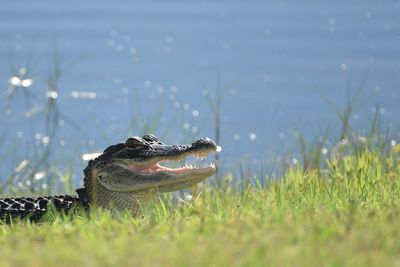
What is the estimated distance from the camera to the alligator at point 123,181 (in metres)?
7.14

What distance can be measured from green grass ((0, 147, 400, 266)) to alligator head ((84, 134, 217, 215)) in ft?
2.57

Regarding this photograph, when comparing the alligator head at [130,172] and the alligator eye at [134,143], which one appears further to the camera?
the alligator eye at [134,143]

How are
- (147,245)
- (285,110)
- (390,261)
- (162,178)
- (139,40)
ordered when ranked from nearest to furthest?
(390,261) < (147,245) < (162,178) < (285,110) < (139,40)

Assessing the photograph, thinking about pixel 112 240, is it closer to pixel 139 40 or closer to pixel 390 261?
pixel 390 261

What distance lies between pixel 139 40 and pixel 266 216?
12650mm

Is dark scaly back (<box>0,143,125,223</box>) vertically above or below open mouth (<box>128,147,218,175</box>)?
below

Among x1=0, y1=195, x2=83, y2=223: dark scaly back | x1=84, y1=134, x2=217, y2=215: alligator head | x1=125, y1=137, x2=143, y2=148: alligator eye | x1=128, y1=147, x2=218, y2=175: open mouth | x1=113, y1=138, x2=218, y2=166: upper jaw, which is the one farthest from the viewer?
x1=125, y1=137, x2=143, y2=148: alligator eye

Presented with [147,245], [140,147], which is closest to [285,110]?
[140,147]

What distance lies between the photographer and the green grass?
3.96 meters

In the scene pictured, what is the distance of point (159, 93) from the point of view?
14.5 m

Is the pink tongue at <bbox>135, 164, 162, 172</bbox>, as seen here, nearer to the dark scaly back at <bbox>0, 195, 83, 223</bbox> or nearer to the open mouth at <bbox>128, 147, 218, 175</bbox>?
the open mouth at <bbox>128, 147, 218, 175</bbox>

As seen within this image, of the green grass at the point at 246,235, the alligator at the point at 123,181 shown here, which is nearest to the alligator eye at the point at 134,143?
the alligator at the point at 123,181

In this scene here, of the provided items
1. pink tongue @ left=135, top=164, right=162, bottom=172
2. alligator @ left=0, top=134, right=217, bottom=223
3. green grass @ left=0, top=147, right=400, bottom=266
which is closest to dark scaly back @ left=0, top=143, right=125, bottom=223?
alligator @ left=0, top=134, right=217, bottom=223

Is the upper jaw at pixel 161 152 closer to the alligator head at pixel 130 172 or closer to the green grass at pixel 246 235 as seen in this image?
the alligator head at pixel 130 172
